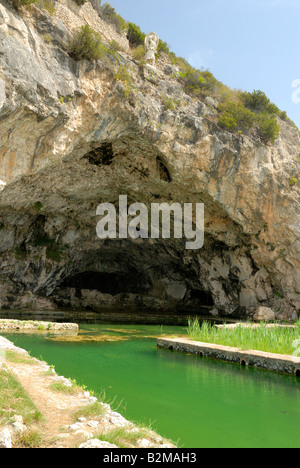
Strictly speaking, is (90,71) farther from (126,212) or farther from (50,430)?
(50,430)

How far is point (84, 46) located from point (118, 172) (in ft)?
19.5

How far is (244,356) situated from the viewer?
709 centimetres

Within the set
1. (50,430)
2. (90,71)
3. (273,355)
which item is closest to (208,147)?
(90,71)

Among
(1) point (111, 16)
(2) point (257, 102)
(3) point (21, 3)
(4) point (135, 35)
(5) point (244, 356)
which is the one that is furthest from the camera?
(2) point (257, 102)

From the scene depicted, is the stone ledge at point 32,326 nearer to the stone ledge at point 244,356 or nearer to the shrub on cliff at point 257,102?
the stone ledge at point 244,356

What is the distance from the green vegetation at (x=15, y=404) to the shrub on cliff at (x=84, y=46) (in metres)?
11.8

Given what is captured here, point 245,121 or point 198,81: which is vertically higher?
point 198,81

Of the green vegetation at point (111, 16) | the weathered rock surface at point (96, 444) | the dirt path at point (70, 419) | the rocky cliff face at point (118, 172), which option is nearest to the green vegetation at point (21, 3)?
the rocky cliff face at point (118, 172)

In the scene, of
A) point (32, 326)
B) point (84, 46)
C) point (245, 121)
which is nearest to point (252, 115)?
point (245, 121)

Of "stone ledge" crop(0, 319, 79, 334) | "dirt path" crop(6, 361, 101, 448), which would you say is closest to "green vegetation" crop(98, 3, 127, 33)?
"stone ledge" crop(0, 319, 79, 334)

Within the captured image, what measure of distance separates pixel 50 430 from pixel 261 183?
15990mm

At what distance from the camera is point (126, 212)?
20109mm

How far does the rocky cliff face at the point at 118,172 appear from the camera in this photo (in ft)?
36.6

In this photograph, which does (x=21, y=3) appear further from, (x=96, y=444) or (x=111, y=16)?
(x=96, y=444)
